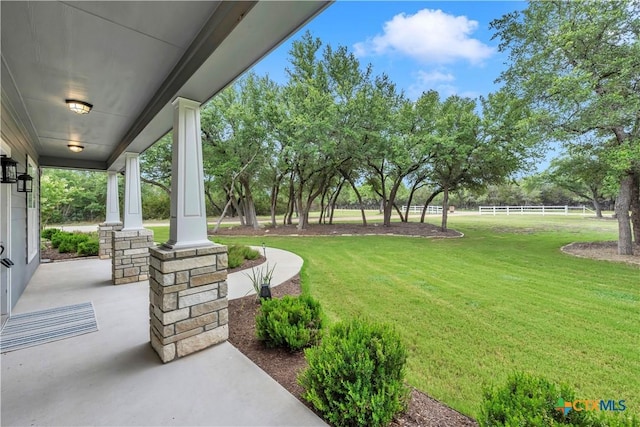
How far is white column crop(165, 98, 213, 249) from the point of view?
97.1 inches

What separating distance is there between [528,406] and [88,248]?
9192 millimetres

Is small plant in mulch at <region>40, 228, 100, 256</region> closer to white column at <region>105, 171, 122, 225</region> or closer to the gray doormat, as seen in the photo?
white column at <region>105, 171, 122, 225</region>

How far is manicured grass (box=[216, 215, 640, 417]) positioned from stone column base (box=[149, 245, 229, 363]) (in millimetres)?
1449

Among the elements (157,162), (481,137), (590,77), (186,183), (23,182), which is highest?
(590,77)

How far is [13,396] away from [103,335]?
91 centimetres

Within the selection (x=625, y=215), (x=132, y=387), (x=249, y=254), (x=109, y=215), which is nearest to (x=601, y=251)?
(x=625, y=215)

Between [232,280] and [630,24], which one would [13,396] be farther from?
[630,24]

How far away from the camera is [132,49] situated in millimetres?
2174

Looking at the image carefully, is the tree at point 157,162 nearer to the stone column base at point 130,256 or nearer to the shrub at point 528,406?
the stone column base at point 130,256

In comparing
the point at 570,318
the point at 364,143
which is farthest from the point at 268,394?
the point at 364,143

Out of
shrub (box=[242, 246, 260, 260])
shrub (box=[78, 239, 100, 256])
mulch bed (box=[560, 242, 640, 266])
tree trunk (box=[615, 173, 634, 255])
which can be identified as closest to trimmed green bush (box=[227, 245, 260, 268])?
shrub (box=[242, 246, 260, 260])

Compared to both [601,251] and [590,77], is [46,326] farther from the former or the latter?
[601,251]

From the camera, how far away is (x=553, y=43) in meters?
6.43

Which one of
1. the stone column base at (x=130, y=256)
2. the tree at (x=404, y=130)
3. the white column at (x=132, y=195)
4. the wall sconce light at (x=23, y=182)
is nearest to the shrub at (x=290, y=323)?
the stone column base at (x=130, y=256)
